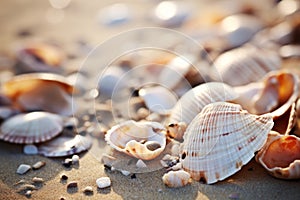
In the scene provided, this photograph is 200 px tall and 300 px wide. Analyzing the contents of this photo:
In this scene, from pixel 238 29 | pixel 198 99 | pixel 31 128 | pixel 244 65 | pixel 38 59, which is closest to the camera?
pixel 198 99

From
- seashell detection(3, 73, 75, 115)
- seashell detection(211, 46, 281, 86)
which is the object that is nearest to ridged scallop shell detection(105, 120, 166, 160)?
seashell detection(3, 73, 75, 115)

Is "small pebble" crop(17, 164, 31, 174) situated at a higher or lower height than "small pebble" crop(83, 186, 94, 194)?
higher

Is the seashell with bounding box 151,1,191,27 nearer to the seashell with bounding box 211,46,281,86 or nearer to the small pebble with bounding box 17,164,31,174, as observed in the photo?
the seashell with bounding box 211,46,281,86

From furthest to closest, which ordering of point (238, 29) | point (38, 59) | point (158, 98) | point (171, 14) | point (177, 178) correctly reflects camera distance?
point (171, 14)
point (238, 29)
point (38, 59)
point (158, 98)
point (177, 178)

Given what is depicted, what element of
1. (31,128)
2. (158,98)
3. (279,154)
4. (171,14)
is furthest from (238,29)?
(31,128)

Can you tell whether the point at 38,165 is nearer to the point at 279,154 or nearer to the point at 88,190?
the point at 88,190

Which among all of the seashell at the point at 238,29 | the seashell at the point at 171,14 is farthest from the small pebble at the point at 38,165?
the seashell at the point at 171,14

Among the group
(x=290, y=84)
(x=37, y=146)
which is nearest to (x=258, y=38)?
(x=290, y=84)
